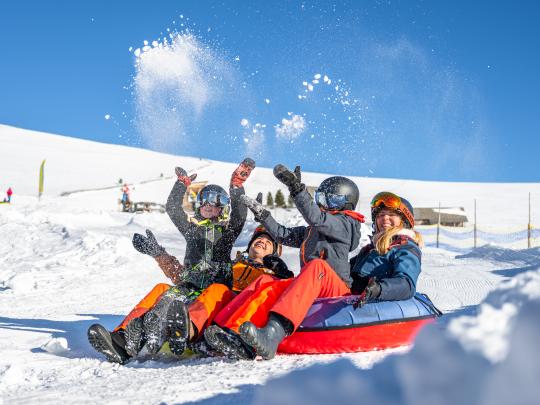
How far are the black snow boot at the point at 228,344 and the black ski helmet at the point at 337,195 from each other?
1.36 m

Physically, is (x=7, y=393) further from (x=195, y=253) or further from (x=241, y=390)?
(x=195, y=253)

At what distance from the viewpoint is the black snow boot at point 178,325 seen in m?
3.22

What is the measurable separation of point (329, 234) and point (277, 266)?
18.1 inches

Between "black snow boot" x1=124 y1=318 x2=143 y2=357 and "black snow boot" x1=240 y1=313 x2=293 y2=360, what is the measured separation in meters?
0.89

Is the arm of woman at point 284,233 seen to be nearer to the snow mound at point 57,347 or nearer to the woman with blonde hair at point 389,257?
the woman with blonde hair at point 389,257

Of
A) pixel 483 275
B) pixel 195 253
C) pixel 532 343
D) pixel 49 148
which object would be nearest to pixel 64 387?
pixel 195 253

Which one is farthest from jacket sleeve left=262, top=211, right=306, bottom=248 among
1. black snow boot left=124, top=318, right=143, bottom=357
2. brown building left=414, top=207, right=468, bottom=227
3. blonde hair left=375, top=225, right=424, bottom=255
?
brown building left=414, top=207, right=468, bottom=227

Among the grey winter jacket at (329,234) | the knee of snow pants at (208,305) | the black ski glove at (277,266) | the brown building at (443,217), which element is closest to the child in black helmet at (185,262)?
the knee of snow pants at (208,305)

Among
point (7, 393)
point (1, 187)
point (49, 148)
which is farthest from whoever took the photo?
point (49, 148)

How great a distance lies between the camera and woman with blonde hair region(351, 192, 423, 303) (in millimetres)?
3281

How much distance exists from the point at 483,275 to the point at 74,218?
51.5ft

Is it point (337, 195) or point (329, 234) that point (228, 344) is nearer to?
point (329, 234)

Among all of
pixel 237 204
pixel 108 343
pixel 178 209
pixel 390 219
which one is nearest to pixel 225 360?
pixel 108 343

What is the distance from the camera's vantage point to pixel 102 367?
3275 millimetres
